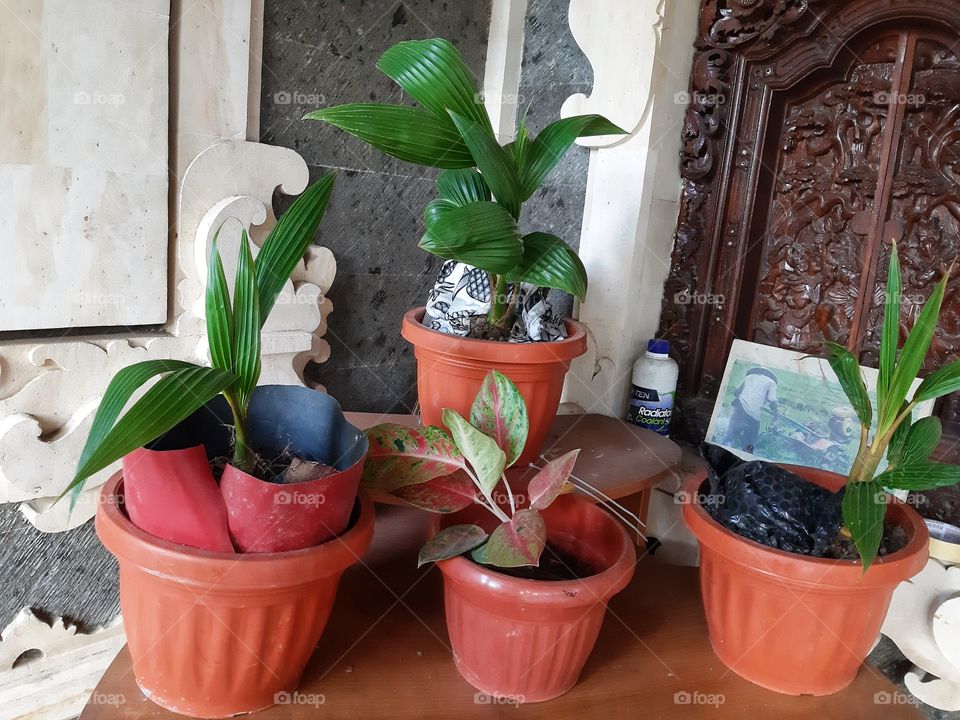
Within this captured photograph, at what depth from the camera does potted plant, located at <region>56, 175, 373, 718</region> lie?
570mm

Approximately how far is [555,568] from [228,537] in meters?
0.34

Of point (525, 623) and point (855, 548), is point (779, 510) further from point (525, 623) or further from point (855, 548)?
point (525, 623)

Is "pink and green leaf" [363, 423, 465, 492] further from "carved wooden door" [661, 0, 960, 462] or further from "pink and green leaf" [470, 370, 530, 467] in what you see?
"carved wooden door" [661, 0, 960, 462]

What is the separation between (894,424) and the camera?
71cm

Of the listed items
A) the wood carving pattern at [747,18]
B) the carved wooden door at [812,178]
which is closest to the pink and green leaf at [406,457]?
the carved wooden door at [812,178]

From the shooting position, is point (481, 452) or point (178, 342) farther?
point (178, 342)

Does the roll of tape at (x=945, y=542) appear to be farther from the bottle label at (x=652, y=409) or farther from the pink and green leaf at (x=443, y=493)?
the pink and green leaf at (x=443, y=493)

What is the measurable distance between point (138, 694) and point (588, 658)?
1.45 ft

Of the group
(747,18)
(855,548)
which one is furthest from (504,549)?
(747,18)

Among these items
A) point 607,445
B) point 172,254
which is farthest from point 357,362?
point 607,445

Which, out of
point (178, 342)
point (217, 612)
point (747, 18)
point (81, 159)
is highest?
point (747, 18)

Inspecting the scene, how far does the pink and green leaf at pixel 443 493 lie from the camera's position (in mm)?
726

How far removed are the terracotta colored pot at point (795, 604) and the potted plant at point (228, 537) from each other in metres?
0.37

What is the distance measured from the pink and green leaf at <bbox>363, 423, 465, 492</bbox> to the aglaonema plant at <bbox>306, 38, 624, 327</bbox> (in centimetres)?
19
